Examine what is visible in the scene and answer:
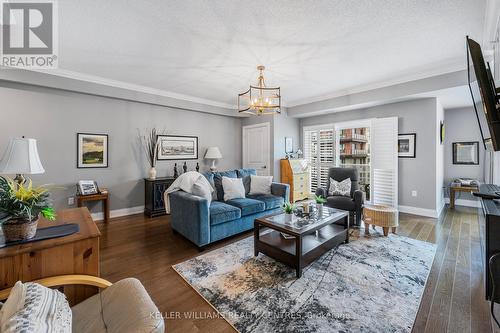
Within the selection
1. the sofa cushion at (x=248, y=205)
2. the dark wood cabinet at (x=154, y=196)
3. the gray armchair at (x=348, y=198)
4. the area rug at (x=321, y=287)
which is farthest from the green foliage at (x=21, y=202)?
the gray armchair at (x=348, y=198)

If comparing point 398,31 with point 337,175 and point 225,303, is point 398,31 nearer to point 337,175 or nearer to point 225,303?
point 337,175

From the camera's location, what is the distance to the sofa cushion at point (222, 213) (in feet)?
9.54

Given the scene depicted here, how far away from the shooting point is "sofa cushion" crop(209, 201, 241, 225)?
291cm

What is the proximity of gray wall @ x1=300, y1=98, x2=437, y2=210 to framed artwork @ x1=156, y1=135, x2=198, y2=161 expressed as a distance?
449cm

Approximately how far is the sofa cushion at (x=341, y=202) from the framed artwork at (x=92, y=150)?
4.41m

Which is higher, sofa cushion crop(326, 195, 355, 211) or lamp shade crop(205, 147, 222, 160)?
lamp shade crop(205, 147, 222, 160)

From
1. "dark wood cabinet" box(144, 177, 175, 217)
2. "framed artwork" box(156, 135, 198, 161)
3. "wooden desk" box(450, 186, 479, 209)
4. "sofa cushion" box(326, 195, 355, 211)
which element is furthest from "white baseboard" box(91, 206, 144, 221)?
"wooden desk" box(450, 186, 479, 209)

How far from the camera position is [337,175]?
14.0 ft

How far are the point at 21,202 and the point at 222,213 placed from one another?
2.07 meters

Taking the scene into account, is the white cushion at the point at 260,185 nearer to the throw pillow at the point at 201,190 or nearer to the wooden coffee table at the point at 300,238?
the throw pillow at the point at 201,190

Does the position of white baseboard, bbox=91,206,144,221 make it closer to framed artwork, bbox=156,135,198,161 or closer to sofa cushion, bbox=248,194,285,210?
framed artwork, bbox=156,135,198,161

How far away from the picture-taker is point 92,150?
408 centimetres

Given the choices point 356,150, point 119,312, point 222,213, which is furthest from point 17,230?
point 356,150

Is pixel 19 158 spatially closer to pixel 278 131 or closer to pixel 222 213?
pixel 222 213
